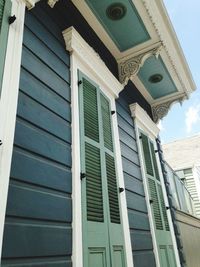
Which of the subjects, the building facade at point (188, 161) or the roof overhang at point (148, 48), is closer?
the roof overhang at point (148, 48)

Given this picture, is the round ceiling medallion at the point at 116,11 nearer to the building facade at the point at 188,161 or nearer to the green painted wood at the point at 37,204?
the green painted wood at the point at 37,204

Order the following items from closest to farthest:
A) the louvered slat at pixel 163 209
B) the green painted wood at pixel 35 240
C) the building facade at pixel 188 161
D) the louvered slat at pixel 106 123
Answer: the green painted wood at pixel 35 240 < the louvered slat at pixel 106 123 < the louvered slat at pixel 163 209 < the building facade at pixel 188 161

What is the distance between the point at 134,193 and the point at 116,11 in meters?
2.48

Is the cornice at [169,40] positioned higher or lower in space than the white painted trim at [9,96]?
higher

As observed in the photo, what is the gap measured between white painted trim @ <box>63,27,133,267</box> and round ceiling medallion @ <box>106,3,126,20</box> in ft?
2.41

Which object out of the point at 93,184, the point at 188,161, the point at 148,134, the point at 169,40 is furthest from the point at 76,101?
the point at 188,161

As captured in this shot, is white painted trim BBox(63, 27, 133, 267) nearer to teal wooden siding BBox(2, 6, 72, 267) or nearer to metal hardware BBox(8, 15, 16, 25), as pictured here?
teal wooden siding BBox(2, 6, 72, 267)

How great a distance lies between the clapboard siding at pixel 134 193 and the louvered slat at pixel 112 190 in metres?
0.42

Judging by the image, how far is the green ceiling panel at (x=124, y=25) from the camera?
3.40 meters

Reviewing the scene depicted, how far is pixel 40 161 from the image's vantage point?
193cm

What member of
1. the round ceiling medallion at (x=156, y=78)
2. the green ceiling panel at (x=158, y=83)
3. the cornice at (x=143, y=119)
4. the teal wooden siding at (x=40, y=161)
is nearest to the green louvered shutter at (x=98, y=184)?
the teal wooden siding at (x=40, y=161)

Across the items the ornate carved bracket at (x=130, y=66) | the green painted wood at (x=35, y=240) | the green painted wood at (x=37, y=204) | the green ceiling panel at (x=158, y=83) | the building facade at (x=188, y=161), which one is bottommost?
the green painted wood at (x=35, y=240)

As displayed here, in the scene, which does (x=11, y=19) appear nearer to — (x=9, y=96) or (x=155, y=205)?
(x=9, y=96)

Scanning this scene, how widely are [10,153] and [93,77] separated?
185cm
